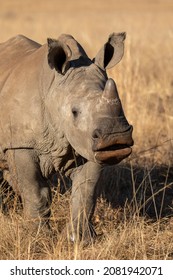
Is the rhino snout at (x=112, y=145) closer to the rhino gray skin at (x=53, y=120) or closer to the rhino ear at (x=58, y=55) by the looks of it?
the rhino gray skin at (x=53, y=120)

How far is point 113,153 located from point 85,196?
3.24 feet

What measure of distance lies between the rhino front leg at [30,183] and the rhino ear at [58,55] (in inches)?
28.1

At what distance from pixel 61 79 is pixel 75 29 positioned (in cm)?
1912

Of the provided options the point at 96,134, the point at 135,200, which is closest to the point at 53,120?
the point at 96,134

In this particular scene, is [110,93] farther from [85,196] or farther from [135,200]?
[135,200]

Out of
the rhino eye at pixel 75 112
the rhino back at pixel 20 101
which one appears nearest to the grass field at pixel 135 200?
the rhino back at pixel 20 101

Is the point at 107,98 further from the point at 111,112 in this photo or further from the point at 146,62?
the point at 146,62

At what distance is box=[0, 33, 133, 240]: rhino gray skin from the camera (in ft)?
19.8

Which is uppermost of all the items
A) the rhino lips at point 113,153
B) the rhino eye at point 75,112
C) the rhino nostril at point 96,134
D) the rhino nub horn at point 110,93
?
the rhino nub horn at point 110,93

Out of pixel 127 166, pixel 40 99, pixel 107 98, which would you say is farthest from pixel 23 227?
pixel 127 166

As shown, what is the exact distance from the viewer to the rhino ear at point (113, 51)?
643 cm

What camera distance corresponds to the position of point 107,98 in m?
5.69
